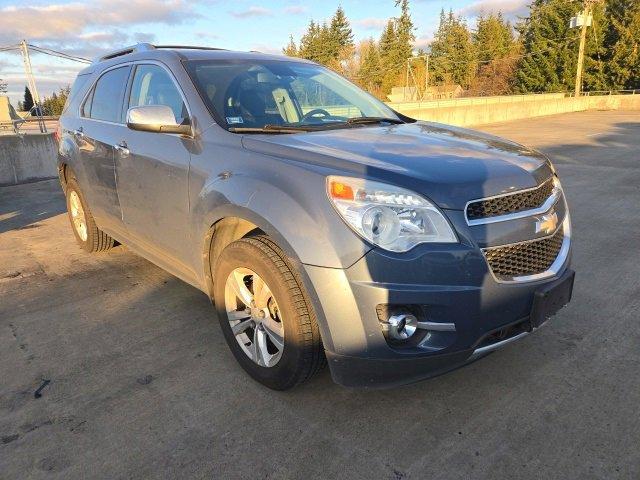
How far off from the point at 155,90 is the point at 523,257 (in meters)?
2.71

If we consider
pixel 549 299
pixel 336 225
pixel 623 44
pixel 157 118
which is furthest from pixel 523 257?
pixel 623 44

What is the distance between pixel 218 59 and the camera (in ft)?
11.7

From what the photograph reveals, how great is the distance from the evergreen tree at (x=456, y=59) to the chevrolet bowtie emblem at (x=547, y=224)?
81954 mm

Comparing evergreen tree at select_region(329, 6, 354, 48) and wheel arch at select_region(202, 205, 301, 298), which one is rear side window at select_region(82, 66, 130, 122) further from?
evergreen tree at select_region(329, 6, 354, 48)

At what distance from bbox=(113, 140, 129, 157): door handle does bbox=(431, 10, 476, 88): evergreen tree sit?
8154 centimetres

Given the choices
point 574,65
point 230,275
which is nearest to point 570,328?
point 230,275

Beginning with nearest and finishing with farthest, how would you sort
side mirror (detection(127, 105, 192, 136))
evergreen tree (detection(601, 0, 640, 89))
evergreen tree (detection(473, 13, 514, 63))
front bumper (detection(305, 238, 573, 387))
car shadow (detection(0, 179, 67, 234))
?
front bumper (detection(305, 238, 573, 387)) < side mirror (detection(127, 105, 192, 136)) < car shadow (detection(0, 179, 67, 234)) < evergreen tree (detection(601, 0, 640, 89)) < evergreen tree (detection(473, 13, 514, 63))

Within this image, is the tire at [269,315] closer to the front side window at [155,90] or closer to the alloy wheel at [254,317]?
the alloy wheel at [254,317]

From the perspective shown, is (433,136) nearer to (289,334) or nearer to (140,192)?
(289,334)

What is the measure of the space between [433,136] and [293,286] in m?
1.44

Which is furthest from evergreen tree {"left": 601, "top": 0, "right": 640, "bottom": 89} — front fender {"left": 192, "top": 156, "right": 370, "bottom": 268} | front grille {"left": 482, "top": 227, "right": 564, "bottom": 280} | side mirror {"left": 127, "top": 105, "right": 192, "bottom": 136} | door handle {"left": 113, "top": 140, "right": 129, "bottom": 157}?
front fender {"left": 192, "top": 156, "right": 370, "bottom": 268}

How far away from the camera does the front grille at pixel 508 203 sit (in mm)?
2307

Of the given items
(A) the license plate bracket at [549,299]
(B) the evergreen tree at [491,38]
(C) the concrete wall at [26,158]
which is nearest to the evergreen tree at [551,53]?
(B) the evergreen tree at [491,38]

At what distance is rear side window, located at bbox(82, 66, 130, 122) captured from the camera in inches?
160
